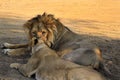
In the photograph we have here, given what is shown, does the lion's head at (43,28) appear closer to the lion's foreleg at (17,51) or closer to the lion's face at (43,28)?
the lion's face at (43,28)

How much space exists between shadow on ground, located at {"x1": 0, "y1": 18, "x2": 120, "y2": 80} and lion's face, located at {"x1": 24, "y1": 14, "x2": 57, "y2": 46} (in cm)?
76

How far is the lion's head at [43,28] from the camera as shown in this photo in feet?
25.8

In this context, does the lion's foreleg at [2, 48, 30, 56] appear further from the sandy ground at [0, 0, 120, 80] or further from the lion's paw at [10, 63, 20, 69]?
the lion's paw at [10, 63, 20, 69]

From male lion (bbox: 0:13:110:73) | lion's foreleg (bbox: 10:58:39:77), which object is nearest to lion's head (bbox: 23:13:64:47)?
male lion (bbox: 0:13:110:73)

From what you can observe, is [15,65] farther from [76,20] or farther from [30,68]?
[76,20]

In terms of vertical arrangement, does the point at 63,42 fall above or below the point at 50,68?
above

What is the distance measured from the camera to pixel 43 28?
7.89 meters

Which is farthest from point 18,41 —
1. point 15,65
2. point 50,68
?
point 50,68

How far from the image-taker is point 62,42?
8523mm

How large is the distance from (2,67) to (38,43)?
0.84 m

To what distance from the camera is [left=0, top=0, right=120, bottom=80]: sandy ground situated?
9102mm

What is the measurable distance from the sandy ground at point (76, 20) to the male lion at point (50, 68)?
245 millimetres

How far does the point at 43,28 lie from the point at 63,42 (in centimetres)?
78

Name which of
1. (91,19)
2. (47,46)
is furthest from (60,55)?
(91,19)
